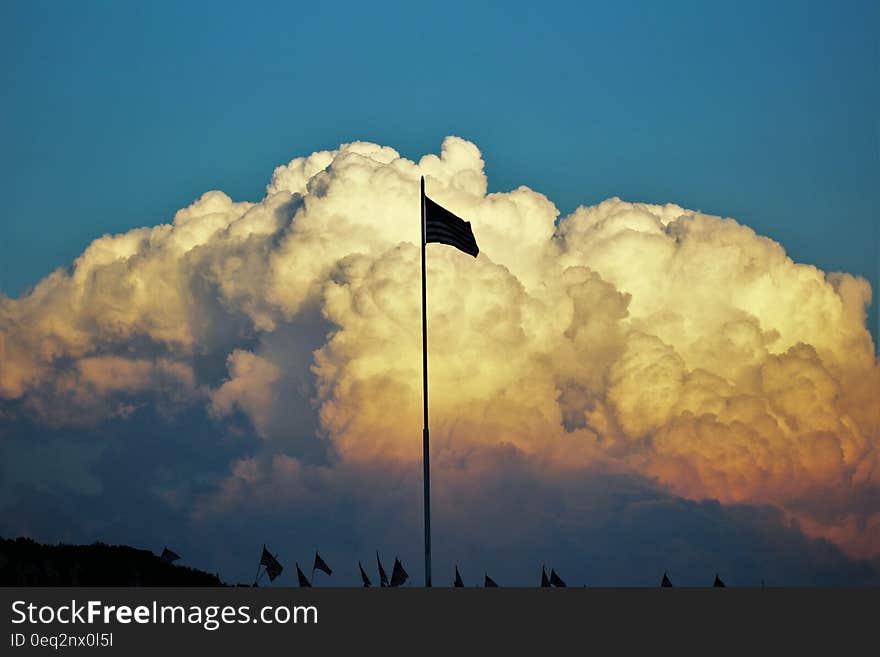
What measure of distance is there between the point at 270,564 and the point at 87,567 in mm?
A: 14515

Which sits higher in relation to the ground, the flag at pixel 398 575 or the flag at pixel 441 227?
the flag at pixel 441 227

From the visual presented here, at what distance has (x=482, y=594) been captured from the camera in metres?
59.3

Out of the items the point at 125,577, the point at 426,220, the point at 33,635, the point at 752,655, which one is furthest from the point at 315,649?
the point at 125,577

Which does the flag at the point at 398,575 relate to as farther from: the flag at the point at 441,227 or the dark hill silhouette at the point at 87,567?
the flag at the point at 441,227

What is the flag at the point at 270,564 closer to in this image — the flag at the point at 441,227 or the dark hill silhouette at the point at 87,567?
the dark hill silhouette at the point at 87,567

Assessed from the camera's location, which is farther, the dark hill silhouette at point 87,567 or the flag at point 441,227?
the dark hill silhouette at point 87,567

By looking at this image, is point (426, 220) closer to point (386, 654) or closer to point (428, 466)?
point (428, 466)

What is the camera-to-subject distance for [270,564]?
359 ft

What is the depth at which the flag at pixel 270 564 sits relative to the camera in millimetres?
108500

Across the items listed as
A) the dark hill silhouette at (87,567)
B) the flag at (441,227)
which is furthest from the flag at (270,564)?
the flag at (441,227)

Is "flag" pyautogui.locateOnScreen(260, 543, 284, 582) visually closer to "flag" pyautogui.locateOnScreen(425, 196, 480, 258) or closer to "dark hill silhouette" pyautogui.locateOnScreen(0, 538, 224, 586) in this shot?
"dark hill silhouette" pyautogui.locateOnScreen(0, 538, 224, 586)

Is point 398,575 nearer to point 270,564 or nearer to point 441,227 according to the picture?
point 270,564

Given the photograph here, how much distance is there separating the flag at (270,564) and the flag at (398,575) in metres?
11.3

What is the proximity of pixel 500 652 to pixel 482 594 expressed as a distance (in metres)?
5.23
